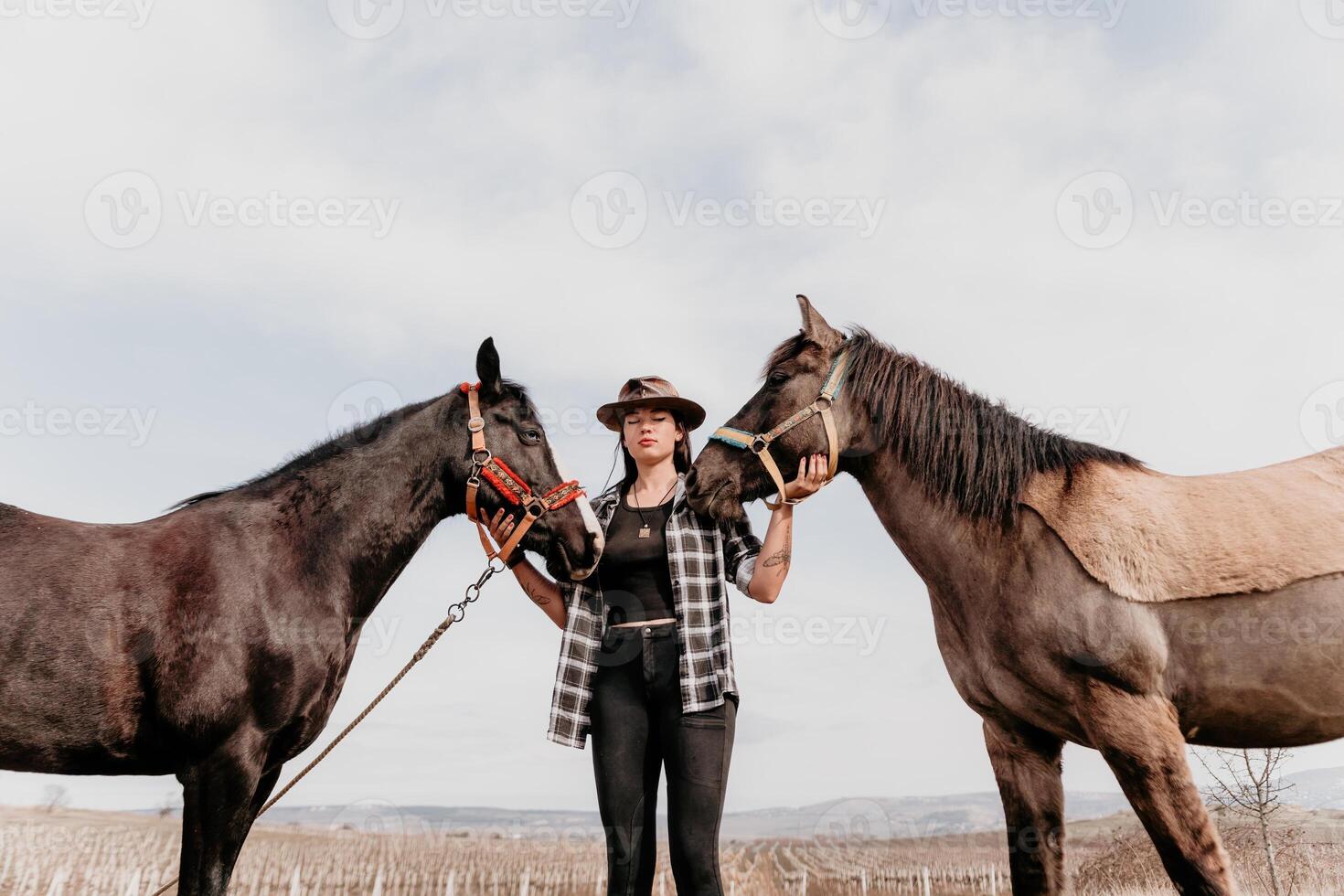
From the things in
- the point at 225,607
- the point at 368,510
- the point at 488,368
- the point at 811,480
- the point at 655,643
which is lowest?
the point at 655,643

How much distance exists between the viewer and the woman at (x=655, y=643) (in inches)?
128

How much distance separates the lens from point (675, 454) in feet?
14.1

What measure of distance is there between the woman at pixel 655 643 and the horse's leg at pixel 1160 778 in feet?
4.97

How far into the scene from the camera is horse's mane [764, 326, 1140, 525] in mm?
4094

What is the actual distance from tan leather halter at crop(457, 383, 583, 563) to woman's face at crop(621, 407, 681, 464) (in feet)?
1.18

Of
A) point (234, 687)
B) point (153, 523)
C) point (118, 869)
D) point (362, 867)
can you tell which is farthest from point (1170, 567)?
point (118, 869)

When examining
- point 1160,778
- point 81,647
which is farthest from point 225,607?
point 1160,778

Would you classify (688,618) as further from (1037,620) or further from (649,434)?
(1037,620)

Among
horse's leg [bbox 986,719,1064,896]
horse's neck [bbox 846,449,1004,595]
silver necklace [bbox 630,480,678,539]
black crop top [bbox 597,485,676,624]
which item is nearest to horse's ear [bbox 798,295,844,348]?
horse's neck [bbox 846,449,1004,595]

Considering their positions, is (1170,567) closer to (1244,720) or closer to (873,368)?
(1244,720)

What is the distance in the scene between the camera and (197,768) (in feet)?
11.1

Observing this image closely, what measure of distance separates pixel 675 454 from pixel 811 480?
0.73m

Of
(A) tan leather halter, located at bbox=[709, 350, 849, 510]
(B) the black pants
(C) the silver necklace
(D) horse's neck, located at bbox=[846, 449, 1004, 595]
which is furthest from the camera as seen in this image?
(A) tan leather halter, located at bbox=[709, 350, 849, 510]

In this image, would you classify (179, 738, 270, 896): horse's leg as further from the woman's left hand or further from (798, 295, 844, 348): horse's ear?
(798, 295, 844, 348): horse's ear
